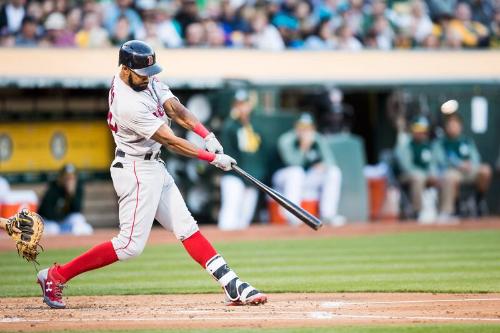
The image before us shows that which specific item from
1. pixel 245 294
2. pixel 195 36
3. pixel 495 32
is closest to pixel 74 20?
pixel 195 36

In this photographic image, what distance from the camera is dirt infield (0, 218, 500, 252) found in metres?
14.2

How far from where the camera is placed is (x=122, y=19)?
16922 mm

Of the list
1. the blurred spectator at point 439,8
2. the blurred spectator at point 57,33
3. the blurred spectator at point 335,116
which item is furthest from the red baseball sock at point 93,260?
the blurred spectator at point 439,8

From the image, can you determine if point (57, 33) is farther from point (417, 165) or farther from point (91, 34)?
point (417, 165)

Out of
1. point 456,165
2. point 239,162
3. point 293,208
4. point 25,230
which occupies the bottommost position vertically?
point 456,165

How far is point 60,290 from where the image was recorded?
7699mm

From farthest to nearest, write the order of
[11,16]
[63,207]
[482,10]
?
[482,10], [11,16], [63,207]

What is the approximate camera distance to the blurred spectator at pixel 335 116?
17.4m

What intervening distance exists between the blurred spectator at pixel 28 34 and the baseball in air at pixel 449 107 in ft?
23.1

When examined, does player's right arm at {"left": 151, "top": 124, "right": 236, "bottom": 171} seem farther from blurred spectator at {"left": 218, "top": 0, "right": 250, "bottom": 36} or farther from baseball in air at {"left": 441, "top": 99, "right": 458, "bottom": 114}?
baseball in air at {"left": 441, "top": 99, "right": 458, "bottom": 114}

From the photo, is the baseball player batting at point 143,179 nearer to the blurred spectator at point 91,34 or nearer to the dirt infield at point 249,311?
the dirt infield at point 249,311

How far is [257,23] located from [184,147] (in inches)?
428

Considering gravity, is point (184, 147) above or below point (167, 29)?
below

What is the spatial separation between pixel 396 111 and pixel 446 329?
1202 centimetres
